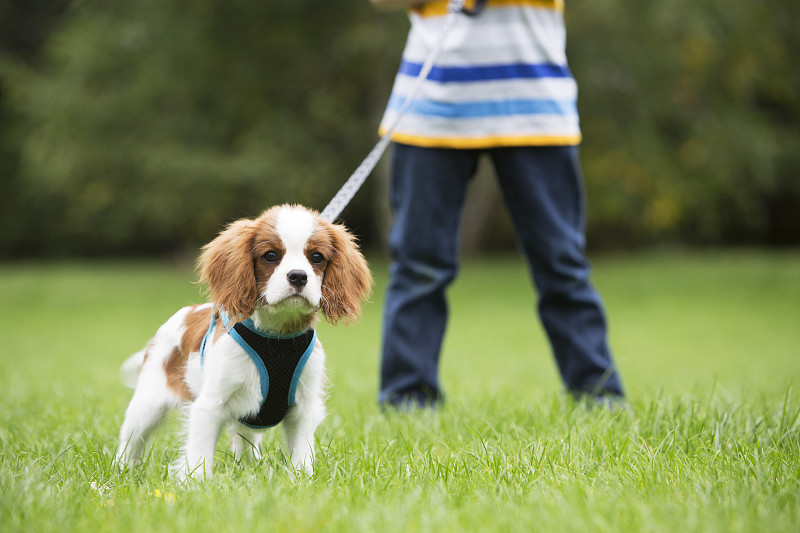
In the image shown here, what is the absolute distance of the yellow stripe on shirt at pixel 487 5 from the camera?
3717 millimetres

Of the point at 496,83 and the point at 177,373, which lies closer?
the point at 177,373

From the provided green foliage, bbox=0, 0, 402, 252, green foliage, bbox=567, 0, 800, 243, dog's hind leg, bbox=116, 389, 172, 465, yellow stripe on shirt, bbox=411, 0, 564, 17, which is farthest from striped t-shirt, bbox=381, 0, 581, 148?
green foliage, bbox=0, 0, 402, 252

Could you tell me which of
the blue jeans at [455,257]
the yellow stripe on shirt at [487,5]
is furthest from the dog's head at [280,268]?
the yellow stripe on shirt at [487,5]

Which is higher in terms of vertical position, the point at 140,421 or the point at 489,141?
the point at 489,141

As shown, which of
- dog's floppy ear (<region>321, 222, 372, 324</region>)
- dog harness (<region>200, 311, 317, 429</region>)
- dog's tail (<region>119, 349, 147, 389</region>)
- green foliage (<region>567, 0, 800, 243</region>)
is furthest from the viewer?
green foliage (<region>567, 0, 800, 243</region>)

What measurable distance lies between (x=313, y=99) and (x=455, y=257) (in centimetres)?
1313

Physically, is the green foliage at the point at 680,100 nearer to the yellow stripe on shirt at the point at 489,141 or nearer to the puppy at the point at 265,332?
the yellow stripe on shirt at the point at 489,141

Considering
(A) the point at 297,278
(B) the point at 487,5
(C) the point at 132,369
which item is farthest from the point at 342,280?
(B) the point at 487,5

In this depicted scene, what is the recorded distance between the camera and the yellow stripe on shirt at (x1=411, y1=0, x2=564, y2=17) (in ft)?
12.2

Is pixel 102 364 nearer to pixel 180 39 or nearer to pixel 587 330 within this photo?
pixel 587 330

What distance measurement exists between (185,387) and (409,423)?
39.5 inches

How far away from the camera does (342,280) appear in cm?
284

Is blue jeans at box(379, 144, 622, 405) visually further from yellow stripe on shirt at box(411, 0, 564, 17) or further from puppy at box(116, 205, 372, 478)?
puppy at box(116, 205, 372, 478)

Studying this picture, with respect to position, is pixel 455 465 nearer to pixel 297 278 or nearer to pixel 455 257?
pixel 297 278
